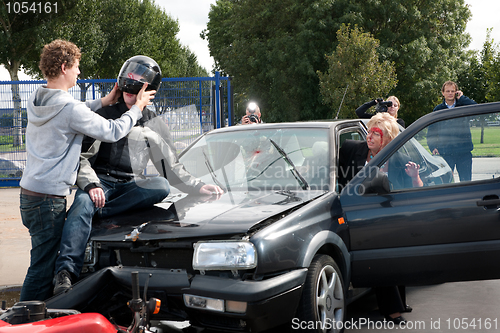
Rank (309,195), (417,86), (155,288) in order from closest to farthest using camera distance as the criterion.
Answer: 1. (155,288)
2. (309,195)
3. (417,86)

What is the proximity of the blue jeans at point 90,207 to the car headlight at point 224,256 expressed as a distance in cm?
82

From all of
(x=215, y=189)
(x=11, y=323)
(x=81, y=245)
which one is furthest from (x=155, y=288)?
(x=215, y=189)

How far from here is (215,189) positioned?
3.95 m

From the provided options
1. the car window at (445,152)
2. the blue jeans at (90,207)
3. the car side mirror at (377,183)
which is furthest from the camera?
the car window at (445,152)

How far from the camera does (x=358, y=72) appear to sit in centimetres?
3105

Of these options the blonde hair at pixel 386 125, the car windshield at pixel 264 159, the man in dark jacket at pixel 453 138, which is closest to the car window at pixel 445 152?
the man in dark jacket at pixel 453 138

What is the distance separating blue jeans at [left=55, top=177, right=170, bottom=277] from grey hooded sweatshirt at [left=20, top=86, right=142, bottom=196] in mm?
178

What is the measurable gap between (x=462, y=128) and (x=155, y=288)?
7.85 feet

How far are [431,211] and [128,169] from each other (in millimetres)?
2235

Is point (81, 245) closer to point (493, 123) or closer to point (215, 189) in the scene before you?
point (215, 189)

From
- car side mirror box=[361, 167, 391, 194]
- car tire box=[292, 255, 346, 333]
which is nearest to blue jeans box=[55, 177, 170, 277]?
car tire box=[292, 255, 346, 333]

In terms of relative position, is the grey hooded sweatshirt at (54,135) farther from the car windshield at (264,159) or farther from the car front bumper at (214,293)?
the car windshield at (264,159)

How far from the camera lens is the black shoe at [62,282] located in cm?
305

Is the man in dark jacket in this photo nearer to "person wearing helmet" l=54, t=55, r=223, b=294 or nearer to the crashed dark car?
the crashed dark car
